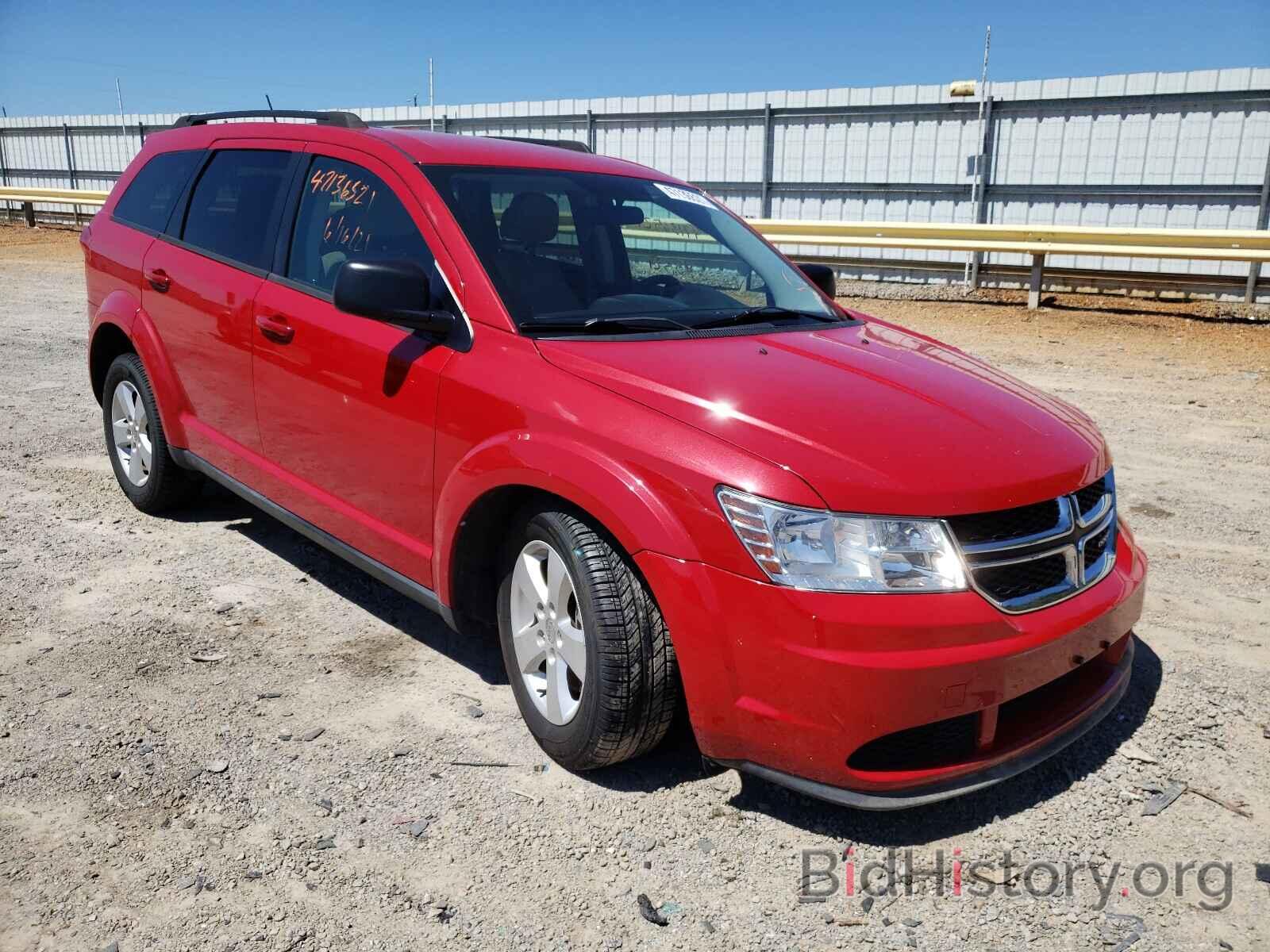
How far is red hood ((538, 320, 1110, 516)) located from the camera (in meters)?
2.52

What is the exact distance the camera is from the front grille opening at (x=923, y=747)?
2551 mm

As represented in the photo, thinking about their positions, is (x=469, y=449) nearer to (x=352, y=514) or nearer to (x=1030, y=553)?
(x=352, y=514)

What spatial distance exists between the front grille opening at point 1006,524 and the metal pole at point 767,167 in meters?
15.3

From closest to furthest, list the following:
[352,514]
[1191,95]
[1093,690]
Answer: [1093,690]
[352,514]
[1191,95]

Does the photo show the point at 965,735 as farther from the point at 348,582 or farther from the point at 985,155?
the point at 985,155

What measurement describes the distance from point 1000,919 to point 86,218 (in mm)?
28419

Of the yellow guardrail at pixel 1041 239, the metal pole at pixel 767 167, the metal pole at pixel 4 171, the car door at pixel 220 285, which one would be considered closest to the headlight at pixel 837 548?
the car door at pixel 220 285

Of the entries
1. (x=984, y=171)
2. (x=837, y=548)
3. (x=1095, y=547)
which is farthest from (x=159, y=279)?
(x=984, y=171)

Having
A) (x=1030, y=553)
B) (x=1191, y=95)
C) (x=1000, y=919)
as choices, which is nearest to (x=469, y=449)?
(x=1030, y=553)

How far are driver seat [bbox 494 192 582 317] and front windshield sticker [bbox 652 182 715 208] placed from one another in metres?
0.66

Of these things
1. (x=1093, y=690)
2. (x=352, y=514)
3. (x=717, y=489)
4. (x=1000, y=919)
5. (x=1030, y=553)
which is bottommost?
(x=1000, y=919)

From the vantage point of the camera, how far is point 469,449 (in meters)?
3.08

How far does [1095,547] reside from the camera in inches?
115

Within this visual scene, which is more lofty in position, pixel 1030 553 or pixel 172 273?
pixel 172 273
